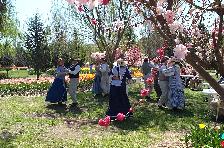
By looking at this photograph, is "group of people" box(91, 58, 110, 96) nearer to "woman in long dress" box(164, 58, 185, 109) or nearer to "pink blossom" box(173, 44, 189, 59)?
"woman in long dress" box(164, 58, 185, 109)

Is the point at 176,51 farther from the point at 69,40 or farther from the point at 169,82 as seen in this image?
the point at 69,40

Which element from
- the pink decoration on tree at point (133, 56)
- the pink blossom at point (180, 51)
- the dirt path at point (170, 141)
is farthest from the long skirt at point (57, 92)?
the pink decoration on tree at point (133, 56)

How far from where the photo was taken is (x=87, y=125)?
1163cm

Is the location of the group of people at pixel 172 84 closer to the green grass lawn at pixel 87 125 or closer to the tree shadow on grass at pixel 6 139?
the green grass lawn at pixel 87 125

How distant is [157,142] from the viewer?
9.38 metres

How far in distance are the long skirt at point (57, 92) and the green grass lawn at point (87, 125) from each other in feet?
0.98

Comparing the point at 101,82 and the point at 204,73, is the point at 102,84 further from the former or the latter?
the point at 204,73

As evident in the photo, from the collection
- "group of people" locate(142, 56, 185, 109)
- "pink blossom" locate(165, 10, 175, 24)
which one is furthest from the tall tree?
"pink blossom" locate(165, 10, 175, 24)

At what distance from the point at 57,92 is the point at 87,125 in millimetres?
3934

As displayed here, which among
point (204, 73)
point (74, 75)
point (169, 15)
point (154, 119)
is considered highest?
point (169, 15)

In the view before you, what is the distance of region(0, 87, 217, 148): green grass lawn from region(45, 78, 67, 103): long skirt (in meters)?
0.30

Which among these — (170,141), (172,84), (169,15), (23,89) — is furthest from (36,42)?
(169,15)

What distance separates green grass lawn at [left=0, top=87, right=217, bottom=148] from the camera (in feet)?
30.7

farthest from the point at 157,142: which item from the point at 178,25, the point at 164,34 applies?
the point at 164,34
